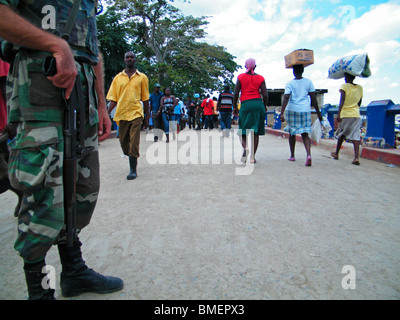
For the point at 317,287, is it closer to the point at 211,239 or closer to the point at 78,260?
the point at 211,239

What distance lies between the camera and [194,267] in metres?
1.98

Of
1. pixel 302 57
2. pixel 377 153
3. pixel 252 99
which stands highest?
pixel 302 57

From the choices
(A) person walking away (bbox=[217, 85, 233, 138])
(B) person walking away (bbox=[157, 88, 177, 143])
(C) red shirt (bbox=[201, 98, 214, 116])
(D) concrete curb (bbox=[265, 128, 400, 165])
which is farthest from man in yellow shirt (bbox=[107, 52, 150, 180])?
(C) red shirt (bbox=[201, 98, 214, 116])

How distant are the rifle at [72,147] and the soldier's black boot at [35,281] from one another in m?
0.17

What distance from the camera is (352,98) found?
223 inches

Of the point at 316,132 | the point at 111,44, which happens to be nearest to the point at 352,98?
the point at 316,132

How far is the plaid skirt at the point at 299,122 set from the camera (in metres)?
5.61

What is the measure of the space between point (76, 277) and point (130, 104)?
326 centimetres

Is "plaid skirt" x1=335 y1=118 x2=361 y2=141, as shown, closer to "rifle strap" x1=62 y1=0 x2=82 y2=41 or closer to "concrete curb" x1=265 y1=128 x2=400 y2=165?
"concrete curb" x1=265 y1=128 x2=400 y2=165

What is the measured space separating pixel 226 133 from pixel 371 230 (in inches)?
375

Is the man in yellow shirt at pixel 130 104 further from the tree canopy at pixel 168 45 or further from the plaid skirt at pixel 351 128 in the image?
the tree canopy at pixel 168 45

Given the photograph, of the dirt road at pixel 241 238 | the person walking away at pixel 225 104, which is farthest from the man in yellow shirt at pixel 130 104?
the person walking away at pixel 225 104

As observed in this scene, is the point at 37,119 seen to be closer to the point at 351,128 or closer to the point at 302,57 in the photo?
the point at 302,57
